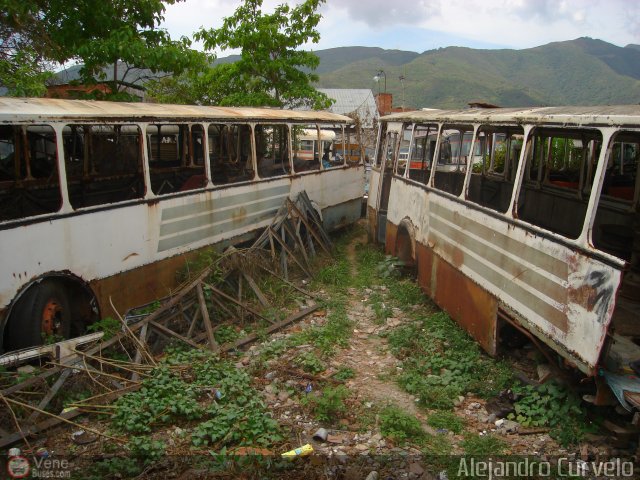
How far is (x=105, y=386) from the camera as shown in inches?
181

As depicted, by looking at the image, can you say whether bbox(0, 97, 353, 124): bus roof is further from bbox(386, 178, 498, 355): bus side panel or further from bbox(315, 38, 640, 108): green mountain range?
bbox(315, 38, 640, 108): green mountain range

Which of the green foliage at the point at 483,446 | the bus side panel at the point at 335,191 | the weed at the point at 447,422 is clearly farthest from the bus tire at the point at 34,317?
the bus side panel at the point at 335,191

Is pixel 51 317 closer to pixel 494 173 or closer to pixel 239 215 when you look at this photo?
pixel 239 215

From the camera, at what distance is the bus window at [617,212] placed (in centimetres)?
569

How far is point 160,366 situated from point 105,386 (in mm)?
520

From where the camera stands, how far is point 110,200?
695cm

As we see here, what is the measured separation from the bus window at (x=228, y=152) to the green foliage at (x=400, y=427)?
549cm

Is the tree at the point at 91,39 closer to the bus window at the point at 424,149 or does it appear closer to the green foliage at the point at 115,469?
the bus window at the point at 424,149

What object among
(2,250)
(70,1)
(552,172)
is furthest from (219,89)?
(2,250)

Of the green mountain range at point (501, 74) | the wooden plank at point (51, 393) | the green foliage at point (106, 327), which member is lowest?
the wooden plank at point (51, 393)

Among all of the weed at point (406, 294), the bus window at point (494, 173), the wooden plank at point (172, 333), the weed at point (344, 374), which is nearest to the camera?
the weed at point (344, 374)

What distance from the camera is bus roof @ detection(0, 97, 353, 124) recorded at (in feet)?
15.5

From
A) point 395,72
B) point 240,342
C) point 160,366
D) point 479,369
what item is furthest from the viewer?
point 395,72

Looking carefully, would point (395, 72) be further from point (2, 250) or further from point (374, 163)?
point (2, 250)
